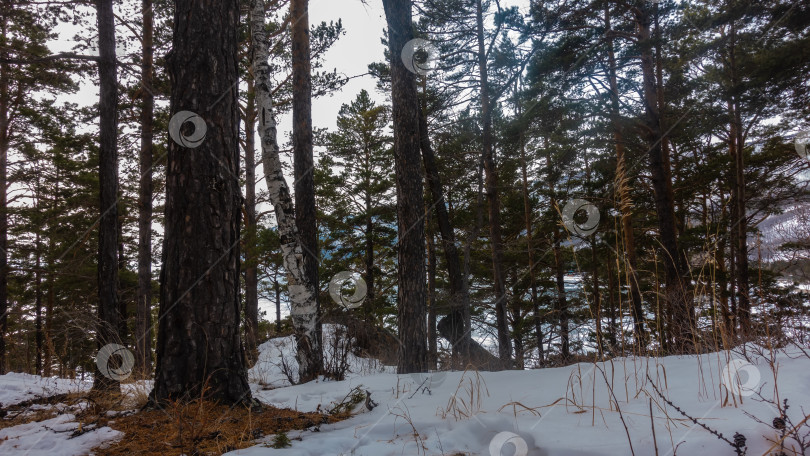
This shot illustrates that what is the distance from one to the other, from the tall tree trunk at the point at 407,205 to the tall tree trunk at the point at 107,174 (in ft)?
14.3

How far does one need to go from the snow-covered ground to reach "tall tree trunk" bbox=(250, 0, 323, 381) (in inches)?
89.5

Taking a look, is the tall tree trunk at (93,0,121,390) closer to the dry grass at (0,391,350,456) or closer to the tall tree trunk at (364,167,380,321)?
the dry grass at (0,391,350,456)

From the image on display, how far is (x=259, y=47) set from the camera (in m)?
4.95

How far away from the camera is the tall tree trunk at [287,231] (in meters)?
4.85

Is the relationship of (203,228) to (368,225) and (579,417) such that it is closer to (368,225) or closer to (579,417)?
(579,417)

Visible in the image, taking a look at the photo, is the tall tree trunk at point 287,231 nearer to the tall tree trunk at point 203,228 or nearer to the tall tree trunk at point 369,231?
the tall tree trunk at point 203,228

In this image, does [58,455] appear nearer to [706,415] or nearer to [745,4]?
[706,415]

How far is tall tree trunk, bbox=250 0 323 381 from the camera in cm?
485

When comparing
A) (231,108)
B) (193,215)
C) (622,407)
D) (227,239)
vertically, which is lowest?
(622,407)

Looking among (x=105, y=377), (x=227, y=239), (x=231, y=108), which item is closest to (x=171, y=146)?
(x=231, y=108)

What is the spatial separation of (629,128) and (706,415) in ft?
28.9

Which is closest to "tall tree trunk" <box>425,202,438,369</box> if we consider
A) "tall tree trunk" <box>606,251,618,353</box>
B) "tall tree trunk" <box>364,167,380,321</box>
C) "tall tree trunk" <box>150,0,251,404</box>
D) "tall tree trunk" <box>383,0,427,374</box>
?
"tall tree trunk" <box>364,167,380,321</box>

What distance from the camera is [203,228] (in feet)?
9.50

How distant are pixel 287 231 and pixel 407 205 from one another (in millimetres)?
1750
